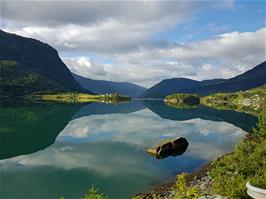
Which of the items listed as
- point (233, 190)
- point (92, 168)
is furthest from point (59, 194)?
point (233, 190)

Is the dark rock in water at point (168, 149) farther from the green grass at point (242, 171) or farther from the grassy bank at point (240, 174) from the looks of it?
the green grass at point (242, 171)

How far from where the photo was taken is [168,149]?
7469 cm

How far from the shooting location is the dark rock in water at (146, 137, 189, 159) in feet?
232

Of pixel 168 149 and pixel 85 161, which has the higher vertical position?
pixel 168 149

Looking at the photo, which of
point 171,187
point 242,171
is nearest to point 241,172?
point 242,171

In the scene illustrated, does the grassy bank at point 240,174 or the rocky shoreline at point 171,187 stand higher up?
the grassy bank at point 240,174

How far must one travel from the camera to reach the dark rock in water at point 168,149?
232ft

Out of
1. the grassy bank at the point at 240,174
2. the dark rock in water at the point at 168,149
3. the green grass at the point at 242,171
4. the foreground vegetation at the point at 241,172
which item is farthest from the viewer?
the dark rock in water at the point at 168,149

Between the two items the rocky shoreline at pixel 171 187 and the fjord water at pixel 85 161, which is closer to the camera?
the rocky shoreline at pixel 171 187

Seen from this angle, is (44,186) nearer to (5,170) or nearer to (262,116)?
(5,170)

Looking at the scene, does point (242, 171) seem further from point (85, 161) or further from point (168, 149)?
point (168, 149)

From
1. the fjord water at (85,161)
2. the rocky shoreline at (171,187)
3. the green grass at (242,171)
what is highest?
the green grass at (242,171)

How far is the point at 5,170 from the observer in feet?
178

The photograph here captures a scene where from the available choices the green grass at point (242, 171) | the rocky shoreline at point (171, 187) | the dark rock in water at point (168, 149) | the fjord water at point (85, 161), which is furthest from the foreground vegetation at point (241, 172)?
the dark rock in water at point (168, 149)
